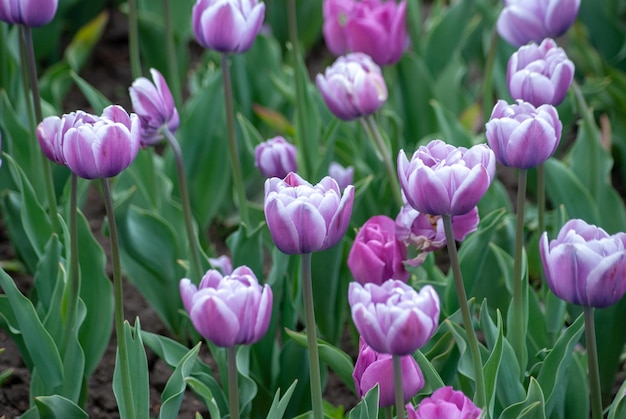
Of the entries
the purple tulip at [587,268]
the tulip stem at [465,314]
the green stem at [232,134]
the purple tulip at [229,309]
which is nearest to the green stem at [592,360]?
the purple tulip at [587,268]

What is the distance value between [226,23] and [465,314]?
2.17 ft

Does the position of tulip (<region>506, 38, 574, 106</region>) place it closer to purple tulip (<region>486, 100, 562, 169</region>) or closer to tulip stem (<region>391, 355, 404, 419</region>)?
purple tulip (<region>486, 100, 562, 169</region>)

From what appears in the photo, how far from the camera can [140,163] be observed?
208cm

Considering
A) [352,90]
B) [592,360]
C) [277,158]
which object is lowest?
[592,360]

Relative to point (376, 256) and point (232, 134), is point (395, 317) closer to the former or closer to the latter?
point (376, 256)

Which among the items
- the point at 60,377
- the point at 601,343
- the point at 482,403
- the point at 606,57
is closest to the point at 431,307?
the point at 482,403

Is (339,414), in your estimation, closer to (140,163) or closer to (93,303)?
(93,303)

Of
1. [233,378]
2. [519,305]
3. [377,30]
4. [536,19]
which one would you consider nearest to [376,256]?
[519,305]

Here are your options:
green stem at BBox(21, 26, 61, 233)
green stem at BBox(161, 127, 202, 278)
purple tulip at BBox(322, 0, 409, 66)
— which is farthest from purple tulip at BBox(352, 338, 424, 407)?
purple tulip at BBox(322, 0, 409, 66)

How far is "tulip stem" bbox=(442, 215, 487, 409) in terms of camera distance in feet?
3.87

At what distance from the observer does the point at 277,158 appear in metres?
1.80

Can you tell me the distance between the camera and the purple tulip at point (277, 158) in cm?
180

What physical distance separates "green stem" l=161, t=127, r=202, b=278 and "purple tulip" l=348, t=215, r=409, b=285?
32 cm

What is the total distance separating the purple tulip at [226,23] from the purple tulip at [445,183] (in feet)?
1.79
